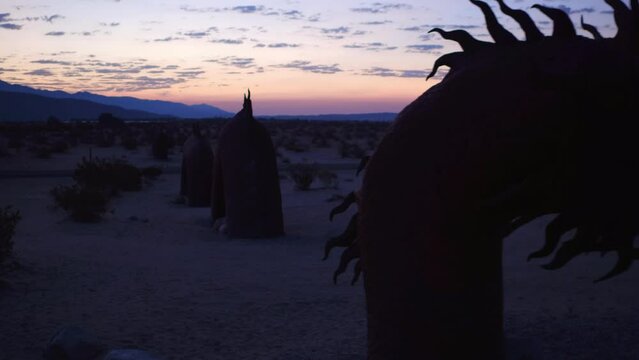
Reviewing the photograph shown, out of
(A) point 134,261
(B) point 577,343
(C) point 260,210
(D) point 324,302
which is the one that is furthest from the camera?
(C) point 260,210

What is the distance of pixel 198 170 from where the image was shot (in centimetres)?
1526

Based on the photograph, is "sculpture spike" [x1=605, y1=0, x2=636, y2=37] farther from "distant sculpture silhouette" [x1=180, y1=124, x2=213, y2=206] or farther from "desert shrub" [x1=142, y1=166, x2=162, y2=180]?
"desert shrub" [x1=142, y1=166, x2=162, y2=180]

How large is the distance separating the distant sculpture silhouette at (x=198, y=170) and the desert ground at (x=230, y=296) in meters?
2.52

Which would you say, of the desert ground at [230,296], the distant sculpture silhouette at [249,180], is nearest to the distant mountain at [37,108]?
the distant sculpture silhouette at [249,180]

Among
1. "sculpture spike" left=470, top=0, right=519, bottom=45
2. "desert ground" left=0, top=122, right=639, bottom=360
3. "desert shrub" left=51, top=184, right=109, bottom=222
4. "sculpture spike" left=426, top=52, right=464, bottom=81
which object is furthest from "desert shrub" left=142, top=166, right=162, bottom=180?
"sculpture spike" left=470, top=0, right=519, bottom=45

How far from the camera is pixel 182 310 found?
21.6 ft

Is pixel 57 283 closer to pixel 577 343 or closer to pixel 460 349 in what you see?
pixel 577 343

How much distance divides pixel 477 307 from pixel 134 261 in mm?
7410

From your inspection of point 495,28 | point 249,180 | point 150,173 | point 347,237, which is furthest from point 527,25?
point 150,173

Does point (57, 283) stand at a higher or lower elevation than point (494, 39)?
lower

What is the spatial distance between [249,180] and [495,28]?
8684mm

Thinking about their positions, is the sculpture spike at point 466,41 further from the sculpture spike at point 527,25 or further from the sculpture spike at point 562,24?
the sculpture spike at point 562,24

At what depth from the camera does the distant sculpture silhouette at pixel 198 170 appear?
15.1m

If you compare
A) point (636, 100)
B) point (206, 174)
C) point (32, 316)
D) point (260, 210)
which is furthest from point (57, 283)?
point (206, 174)
